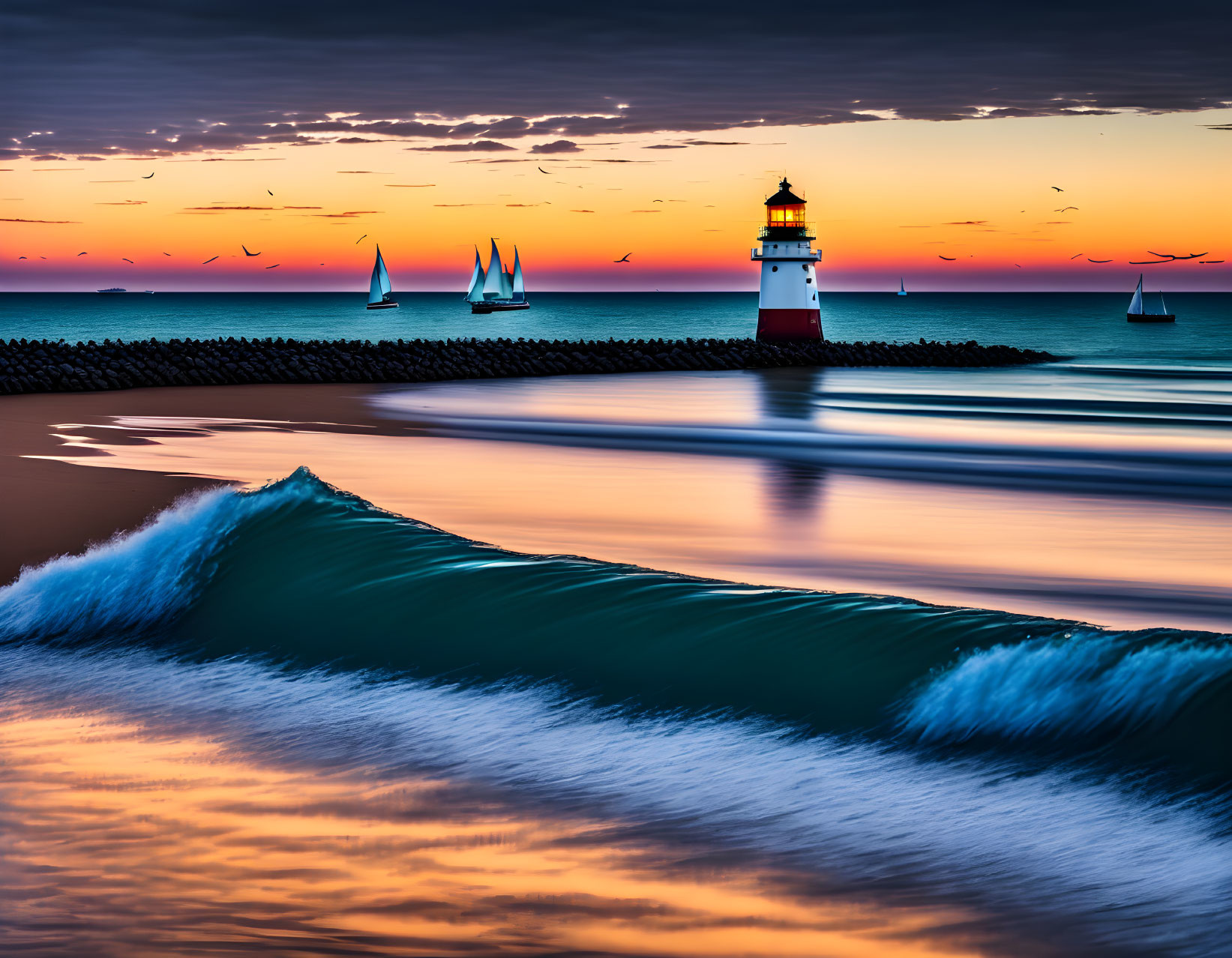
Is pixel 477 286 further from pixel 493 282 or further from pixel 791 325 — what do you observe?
pixel 791 325

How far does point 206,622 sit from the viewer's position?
8648 mm

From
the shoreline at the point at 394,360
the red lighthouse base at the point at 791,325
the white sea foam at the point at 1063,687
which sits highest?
the red lighthouse base at the point at 791,325

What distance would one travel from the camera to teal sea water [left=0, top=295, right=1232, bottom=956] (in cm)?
460

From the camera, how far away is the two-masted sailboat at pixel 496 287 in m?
114

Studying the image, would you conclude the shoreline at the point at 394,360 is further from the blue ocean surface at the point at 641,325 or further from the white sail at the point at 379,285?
the white sail at the point at 379,285

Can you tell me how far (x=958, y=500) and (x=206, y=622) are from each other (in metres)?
8.70

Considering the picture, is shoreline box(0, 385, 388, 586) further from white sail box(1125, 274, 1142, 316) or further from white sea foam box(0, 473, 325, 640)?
white sail box(1125, 274, 1142, 316)

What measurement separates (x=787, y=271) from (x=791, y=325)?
2.00 meters

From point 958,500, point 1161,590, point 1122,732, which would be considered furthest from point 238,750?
point 958,500

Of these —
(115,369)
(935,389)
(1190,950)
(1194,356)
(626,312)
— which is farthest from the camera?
(626,312)

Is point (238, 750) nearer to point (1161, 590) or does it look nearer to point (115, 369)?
point (1161, 590)

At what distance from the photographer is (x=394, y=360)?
121 feet

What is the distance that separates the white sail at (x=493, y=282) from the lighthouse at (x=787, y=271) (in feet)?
214

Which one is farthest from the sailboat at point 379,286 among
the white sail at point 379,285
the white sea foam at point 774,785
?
the white sea foam at point 774,785
